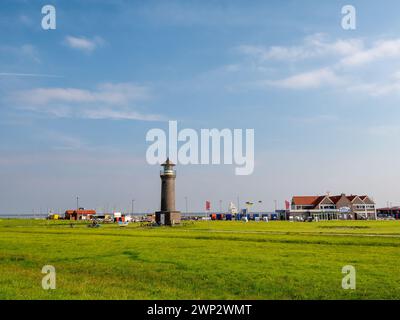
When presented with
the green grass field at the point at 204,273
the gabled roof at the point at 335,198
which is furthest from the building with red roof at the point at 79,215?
the green grass field at the point at 204,273

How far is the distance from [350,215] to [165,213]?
3505 inches

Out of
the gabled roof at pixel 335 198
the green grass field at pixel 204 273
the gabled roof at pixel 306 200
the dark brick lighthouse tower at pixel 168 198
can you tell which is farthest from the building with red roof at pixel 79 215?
the green grass field at pixel 204 273

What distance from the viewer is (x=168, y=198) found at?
312 ft

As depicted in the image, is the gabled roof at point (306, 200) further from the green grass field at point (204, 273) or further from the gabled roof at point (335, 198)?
the green grass field at point (204, 273)

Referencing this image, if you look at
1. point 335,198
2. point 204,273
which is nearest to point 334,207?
point 335,198

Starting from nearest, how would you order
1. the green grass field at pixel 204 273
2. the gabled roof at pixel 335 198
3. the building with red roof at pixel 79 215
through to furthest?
the green grass field at pixel 204 273 < the gabled roof at pixel 335 198 < the building with red roof at pixel 79 215

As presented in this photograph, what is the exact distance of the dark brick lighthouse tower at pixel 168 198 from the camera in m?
93.9

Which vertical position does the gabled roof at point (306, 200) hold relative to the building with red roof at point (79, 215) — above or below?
above

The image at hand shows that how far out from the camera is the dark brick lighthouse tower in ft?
308

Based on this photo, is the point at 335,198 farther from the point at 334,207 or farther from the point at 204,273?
the point at 204,273

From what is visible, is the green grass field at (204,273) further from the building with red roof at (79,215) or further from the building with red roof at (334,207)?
the building with red roof at (79,215)

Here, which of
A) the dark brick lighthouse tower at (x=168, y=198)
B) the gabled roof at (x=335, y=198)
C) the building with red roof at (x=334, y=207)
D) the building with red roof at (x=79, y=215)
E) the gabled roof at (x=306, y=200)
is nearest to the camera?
the dark brick lighthouse tower at (x=168, y=198)

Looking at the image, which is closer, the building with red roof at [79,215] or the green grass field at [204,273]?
the green grass field at [204,273]
